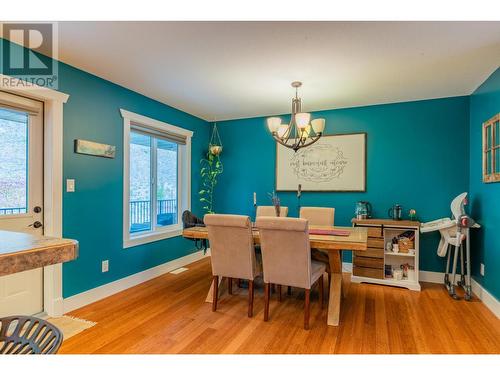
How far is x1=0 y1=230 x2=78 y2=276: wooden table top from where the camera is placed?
2.12 ft

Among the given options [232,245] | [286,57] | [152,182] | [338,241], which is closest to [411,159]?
[338,241]

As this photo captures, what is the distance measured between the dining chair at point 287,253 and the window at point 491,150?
191 centimetres

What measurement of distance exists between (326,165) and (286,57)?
2.05 metres

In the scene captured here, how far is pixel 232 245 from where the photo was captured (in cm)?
255

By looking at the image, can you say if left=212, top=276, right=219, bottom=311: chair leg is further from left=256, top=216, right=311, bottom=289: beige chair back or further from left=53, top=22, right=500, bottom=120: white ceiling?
left=53, top=22, right=500, bottom=120: white ceiling

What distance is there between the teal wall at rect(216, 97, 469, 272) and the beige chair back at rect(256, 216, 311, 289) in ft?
6.24

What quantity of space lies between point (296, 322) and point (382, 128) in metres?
2.80

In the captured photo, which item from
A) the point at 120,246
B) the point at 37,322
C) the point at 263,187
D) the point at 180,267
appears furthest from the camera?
the point at 263,187

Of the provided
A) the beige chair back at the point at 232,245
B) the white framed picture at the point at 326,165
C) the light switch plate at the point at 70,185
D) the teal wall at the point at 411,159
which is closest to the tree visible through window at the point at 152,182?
the light switch plate at the point at 70,185

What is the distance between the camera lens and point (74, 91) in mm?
2689

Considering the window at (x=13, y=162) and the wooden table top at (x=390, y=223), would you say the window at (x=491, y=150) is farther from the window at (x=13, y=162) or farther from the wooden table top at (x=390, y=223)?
the window at (x=13, y=162)

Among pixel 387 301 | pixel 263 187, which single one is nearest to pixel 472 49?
pixel 387 301

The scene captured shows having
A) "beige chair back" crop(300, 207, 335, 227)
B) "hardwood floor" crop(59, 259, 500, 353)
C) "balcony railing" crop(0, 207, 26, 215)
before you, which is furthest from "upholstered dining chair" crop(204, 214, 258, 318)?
"balcony railing" crop(0, 207, 26, 215)

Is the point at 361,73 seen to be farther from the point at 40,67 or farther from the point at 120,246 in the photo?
the point at 120,246
